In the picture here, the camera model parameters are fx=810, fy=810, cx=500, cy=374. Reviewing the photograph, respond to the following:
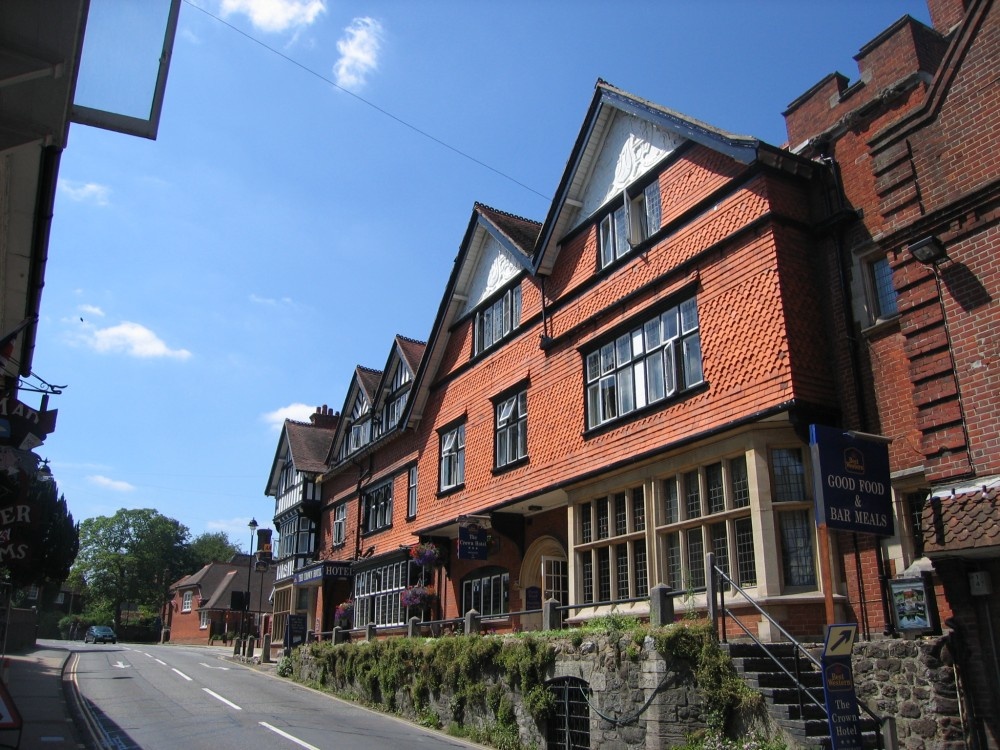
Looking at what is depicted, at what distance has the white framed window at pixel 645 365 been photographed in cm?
1425

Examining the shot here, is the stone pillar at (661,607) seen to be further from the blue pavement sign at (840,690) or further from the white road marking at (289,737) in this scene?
the white road marking at (289,737)

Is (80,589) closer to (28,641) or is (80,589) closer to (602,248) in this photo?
(28,641)

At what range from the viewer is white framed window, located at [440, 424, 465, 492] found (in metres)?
22.0

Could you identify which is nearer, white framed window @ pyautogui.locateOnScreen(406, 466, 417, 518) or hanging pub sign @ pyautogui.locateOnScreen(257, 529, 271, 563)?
white framed window @ pyautogui.locateOnScreen(406, 466, 417, 518)

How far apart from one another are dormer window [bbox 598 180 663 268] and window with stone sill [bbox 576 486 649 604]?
4.95 m

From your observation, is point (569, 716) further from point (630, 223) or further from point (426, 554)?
point (426, 554)

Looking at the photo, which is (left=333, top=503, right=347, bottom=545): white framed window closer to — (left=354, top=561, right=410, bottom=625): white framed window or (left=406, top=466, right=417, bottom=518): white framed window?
(left=354, top=561, right=410, bottom=625): white framed window

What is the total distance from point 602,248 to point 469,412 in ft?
21.8

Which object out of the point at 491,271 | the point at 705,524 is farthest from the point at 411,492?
the point at 705,524

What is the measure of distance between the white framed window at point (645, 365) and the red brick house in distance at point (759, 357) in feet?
0.18

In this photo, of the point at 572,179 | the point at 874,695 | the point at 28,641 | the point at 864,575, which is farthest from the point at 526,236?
the point at 28,641

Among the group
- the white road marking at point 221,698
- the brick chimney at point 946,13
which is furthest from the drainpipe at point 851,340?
the white road marking at point 221,698

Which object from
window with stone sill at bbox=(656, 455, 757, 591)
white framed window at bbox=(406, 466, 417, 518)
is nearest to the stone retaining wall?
window with stone sill at bbox=(656, 455, 757, 591)

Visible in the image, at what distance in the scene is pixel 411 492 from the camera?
84.3 ft
